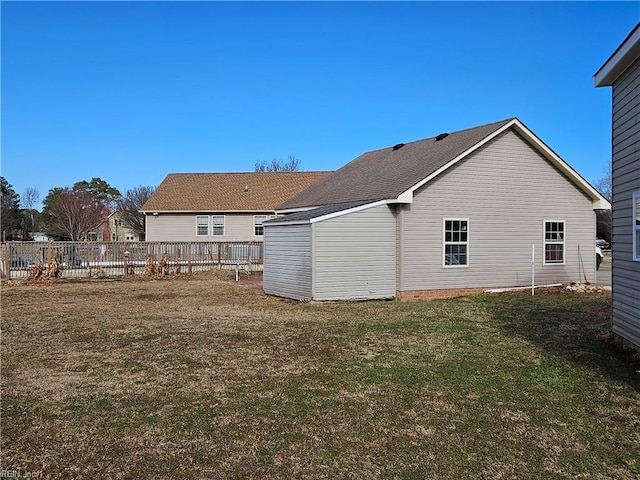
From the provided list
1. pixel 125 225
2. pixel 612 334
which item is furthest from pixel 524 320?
pixel 125 225

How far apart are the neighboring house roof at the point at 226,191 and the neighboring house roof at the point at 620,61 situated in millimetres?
22161

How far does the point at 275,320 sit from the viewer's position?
11211mm

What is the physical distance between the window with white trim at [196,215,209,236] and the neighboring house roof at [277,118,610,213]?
32.6 ft

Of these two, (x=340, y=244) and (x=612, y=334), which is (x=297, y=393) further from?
(x=340, y=244)

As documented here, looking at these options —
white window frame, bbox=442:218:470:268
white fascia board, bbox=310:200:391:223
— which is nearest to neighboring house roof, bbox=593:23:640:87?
white fascia board, bbox=310:200:391:223

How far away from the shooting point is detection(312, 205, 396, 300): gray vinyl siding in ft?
45.6

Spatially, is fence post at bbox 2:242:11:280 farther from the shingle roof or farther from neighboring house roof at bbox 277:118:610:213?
neighboring house roof at bbox 277:118:610:213

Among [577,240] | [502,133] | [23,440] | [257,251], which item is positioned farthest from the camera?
[257,251]

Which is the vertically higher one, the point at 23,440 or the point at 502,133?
the point at 502,133

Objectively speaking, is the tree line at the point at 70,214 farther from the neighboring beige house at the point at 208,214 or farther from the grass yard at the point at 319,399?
the grass yard at the point at 319,399

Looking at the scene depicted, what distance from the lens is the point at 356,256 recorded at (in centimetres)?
1427

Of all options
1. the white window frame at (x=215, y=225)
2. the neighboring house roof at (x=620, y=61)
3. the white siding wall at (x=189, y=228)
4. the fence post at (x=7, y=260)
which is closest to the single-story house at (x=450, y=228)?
the neighboring house roof at (x=620, y=61)

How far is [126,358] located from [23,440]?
3128mm

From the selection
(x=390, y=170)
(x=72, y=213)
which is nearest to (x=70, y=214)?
(x=72, y=213)
